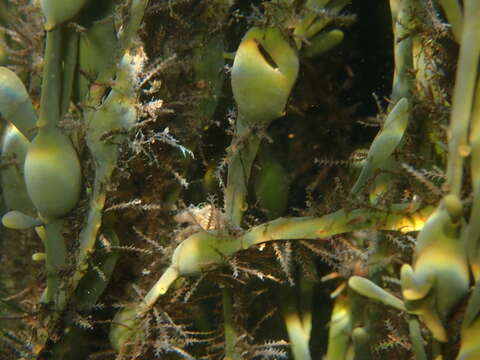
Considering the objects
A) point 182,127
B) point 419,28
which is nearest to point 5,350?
point 182,127

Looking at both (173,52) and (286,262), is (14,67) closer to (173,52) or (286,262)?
(173,52)

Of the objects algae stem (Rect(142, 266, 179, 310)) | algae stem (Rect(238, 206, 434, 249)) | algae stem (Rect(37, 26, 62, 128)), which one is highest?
algae stem (Rect(37, 26, 62, 128))

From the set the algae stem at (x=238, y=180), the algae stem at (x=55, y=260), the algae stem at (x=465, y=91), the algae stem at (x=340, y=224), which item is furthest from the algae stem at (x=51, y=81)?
the algae stem at (x=465, y=91)

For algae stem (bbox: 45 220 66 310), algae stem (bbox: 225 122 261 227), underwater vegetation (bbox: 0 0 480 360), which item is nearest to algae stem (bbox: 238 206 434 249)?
underwater vegetation (bbox: 0 0 480 360)

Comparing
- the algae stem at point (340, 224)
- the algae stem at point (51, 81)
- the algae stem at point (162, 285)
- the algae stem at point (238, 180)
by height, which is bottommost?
the algae stem at point (162, 285)

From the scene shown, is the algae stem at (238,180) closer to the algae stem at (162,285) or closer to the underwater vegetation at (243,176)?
the underwater vegetation at (243,176)

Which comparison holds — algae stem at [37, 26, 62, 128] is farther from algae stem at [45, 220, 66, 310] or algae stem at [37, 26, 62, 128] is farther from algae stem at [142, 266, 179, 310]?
algae stem at [142, 266, 179, 310]

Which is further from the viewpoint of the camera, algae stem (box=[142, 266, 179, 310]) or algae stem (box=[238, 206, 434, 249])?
algae stem (box=[142, 266, 179, 310])

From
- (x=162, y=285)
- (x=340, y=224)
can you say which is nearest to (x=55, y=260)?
(x=162, y=285)
